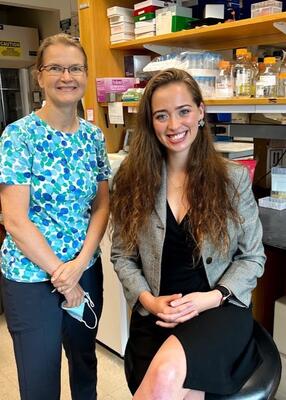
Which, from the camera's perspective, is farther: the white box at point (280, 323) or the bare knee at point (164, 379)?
the white box at point (280, 323)

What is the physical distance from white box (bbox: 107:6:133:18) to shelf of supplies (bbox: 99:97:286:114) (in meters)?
0.79

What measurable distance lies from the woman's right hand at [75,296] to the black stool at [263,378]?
0.84 feet

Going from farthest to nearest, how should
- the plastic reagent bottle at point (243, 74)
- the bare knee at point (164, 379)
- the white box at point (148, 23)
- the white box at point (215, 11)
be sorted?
the white box at point (148, 23) → the white box at point (215, 11) → the plastic reagent bottle at point (243, 74) → the bare knee at point (164, 379)

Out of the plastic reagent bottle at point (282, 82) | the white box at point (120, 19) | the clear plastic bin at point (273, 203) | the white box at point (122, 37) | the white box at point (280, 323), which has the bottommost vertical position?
the white box at point (280, 323)

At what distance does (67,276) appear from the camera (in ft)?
4.07

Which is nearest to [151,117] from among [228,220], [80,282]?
[228,220]

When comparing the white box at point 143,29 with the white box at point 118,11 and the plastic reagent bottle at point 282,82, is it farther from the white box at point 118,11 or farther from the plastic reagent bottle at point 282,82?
the plastic reagent bottle at point 282,82

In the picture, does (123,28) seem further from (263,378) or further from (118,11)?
(263,378)

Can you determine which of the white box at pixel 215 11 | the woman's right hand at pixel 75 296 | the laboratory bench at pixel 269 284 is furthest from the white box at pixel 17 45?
the woman's right hand at pixel 75 296

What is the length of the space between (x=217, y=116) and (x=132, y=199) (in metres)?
1.07

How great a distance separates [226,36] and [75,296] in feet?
4.58

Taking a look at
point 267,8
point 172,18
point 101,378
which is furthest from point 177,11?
point 101,378

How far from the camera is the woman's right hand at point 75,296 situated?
129 cm

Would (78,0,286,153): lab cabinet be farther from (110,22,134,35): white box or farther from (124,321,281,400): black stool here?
(124,321,281,400): black stool
